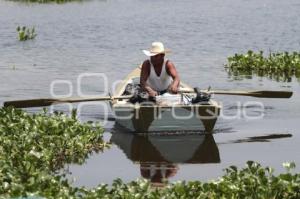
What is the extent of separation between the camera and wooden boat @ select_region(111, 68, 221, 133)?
15305 mm

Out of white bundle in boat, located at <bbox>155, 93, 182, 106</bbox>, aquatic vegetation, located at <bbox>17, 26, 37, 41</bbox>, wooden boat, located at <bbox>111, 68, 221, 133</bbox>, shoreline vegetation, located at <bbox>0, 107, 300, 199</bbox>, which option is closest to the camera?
shoreline vegetation, located at <bbox>0, 107, 300, 199</bbox>

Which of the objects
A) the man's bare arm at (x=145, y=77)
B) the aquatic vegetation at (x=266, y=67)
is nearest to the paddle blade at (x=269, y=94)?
the man's bare arm at (x=145, y=77)

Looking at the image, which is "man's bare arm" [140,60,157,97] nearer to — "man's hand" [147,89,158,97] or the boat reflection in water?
"man's hand" [147,89,158,97]

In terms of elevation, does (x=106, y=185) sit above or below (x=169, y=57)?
above

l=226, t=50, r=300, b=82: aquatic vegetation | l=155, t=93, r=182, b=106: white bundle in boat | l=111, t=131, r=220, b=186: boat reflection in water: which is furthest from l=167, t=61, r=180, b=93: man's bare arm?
l=226, t=50, r=300, b=82: aquatic vegetation

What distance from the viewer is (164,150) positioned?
1505 centimetres

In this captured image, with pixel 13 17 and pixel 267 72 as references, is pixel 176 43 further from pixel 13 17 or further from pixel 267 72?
pixel 13 17

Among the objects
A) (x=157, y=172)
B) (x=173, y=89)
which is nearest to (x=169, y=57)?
(x=173, y=89)

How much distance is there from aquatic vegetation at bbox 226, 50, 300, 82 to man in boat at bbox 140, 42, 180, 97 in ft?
31.7

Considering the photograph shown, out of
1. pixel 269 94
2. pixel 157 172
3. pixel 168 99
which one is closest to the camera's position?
pixel 157 172

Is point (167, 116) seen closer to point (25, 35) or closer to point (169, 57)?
point (169, 57)

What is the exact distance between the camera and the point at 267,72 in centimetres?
2659

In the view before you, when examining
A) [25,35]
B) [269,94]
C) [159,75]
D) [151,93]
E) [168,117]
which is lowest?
[168,117]

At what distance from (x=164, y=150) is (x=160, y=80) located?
1964 mm
